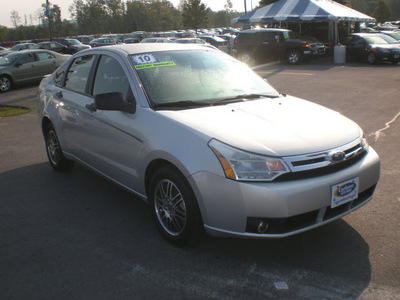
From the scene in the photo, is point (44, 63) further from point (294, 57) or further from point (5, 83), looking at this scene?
point (294, 57)

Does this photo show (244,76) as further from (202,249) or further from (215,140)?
(202,249)

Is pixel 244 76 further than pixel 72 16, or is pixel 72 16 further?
pixel 72 16

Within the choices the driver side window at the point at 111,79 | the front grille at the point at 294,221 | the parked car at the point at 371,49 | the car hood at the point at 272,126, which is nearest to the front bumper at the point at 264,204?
the front grille at the point at 294,221

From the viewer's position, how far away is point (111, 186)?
520cm

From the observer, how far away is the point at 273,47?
2266 cm

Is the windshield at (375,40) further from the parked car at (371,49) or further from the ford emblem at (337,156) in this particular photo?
the ford emblem at (337,156)

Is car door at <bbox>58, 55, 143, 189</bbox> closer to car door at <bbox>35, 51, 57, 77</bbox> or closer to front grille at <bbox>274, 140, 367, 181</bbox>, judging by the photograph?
Answer: front grille at <bbox>274, 140, 367, 181</bbox>

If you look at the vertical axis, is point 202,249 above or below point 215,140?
below

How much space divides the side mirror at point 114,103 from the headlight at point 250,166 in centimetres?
117

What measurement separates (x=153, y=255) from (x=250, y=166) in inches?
45.2

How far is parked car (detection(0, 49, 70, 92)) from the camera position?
16.7 meters

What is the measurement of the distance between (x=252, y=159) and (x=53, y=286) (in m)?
1.72

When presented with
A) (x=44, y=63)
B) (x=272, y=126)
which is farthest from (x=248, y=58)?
(x=272, y=126)

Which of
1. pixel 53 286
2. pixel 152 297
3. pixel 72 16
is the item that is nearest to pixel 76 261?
pixel 53 286
